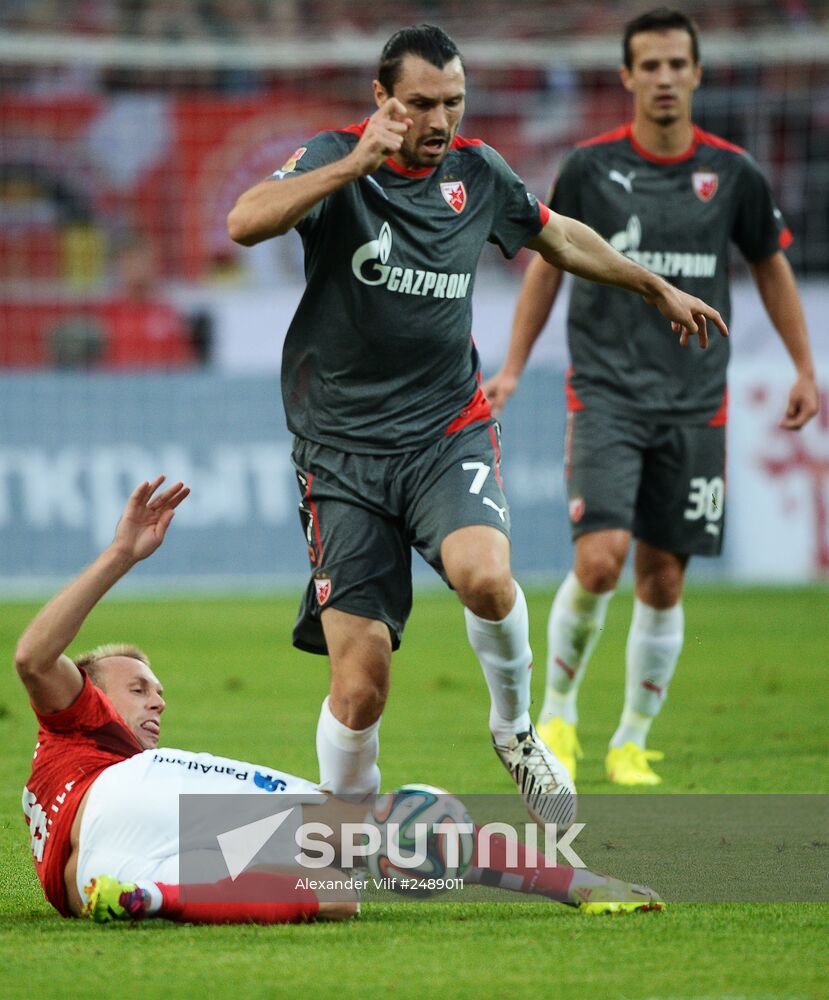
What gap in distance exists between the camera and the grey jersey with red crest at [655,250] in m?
7.05

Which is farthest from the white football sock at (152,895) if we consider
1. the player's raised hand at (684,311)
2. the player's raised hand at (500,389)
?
the player's raised hand at (500,389)

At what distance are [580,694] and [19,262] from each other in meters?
10.7

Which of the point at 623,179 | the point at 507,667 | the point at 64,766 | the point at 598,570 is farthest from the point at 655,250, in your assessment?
the point at 64,766

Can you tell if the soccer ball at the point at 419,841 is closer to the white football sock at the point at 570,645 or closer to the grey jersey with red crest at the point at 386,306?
the grey jersey with red crest at the point at 386,306

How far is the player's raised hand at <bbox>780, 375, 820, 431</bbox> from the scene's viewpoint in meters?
7.07

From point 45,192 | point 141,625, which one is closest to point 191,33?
point 45,192

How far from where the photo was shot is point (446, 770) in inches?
267

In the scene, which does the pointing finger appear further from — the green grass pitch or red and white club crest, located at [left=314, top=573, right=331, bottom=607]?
the green grass pitch

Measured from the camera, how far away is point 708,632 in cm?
1195

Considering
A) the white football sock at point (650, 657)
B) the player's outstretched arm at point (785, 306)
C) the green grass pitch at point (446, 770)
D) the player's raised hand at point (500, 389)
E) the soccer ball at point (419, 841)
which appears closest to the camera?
the green grass pitch at point (446, 770)

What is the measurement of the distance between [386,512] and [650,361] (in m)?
2.45

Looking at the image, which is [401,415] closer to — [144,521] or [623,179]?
[144,521]

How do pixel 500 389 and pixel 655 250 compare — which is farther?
pixel 655 250

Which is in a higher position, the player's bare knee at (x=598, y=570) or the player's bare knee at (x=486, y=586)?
the player's bare knee at (x=486, y=586)
